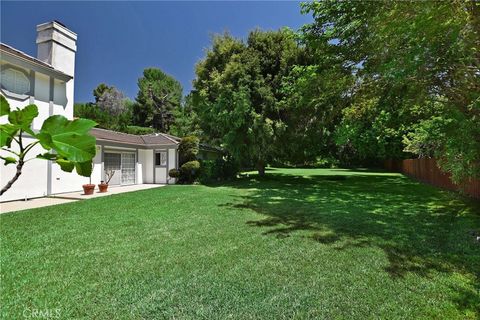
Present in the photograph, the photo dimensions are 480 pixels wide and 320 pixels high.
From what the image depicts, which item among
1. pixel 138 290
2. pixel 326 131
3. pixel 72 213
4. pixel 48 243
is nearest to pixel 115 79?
pixel 326 131

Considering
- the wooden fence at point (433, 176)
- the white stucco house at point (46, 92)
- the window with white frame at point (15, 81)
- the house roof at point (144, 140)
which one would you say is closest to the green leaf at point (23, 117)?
the white stucco house at point (46, 92)

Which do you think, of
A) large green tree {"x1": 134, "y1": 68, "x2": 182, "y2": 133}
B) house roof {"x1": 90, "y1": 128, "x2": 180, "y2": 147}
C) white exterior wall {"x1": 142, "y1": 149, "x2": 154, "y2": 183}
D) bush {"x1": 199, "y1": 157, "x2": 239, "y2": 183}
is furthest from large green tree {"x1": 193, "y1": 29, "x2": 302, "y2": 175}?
large green tree {"x1": 134, "y1": 68, "x2": 182, "y2": 133}

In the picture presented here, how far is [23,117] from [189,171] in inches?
637

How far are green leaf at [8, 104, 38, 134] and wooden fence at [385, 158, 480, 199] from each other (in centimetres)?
978

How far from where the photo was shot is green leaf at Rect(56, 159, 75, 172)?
73cm

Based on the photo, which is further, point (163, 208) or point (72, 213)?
point (163, 208)

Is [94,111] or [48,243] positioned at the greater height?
[94,111]

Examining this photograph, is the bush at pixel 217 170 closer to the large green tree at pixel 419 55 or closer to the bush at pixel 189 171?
the bush at pixel 189 171

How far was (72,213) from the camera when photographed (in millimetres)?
7961

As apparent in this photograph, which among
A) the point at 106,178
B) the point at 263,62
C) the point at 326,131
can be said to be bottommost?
the point at 106,178

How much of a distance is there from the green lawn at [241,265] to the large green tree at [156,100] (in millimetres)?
35668

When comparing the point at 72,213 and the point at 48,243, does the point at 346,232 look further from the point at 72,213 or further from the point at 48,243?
the point at 72,213

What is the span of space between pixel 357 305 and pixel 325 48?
9603mm

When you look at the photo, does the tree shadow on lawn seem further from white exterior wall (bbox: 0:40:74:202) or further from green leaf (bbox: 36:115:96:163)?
white exterior wall (bbox: 0:40:74:202)
